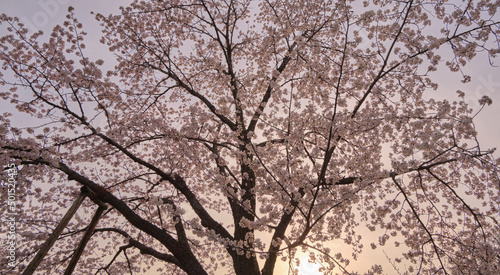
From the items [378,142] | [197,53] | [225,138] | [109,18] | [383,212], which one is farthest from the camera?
[197,53]

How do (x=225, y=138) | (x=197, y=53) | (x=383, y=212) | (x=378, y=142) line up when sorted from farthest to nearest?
1. (x=197, y=53)
2. (x=378, y=142)
3. (x=225, y=138)
4. (x=383, y=212)

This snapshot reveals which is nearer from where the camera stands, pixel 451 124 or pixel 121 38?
pixel 451 124

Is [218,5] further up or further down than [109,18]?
further up

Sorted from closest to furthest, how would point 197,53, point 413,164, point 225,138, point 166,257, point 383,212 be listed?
1. point 413,164
2. point 383,212
3. point 166,257
4. point 225,138
5. point 197,53

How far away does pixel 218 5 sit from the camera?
9945mm

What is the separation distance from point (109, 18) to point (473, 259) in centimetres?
1140

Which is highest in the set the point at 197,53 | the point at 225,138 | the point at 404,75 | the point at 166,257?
the point at 197,53

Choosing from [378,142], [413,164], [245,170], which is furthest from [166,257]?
[378,142]

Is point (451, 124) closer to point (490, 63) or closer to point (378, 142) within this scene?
point (490, 63)

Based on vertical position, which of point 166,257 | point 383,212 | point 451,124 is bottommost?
point 166,257

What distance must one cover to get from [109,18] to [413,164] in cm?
950

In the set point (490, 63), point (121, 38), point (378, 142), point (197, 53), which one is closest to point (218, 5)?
point (197, 53)

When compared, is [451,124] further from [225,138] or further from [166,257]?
[166,257]

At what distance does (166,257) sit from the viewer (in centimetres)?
723
